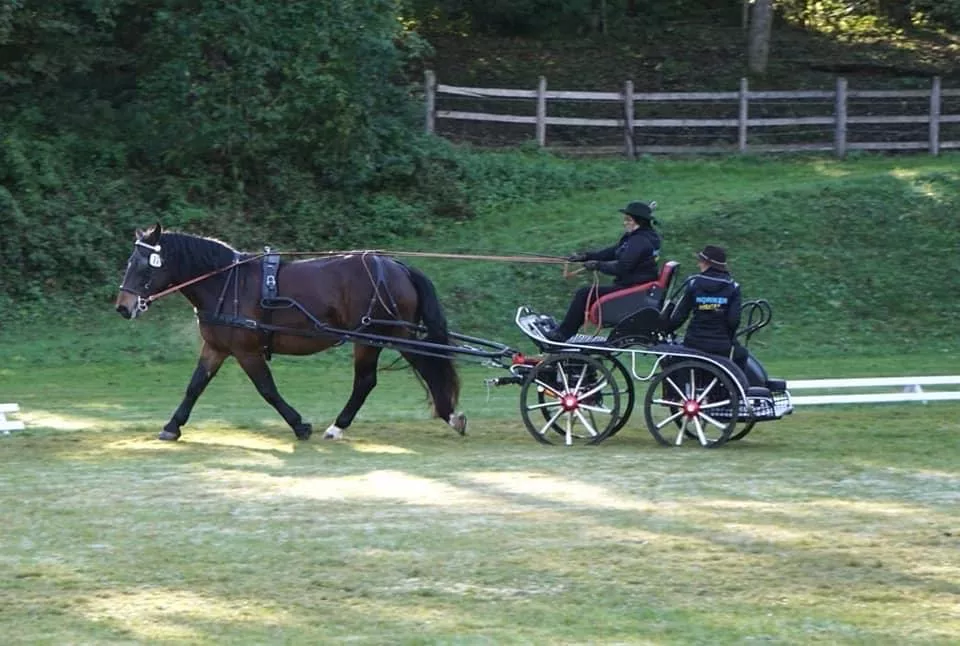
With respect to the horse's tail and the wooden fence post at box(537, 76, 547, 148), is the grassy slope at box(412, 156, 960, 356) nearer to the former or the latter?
the wooden fence post at box(537, 76, 547, 148)

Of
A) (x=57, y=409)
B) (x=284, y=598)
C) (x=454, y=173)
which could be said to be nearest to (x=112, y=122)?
(x=454, y=173)

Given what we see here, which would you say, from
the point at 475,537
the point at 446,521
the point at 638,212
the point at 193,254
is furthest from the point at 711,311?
the point at 193,254

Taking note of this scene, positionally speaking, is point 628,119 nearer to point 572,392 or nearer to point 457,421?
point 457,421

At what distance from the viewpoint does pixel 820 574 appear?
7789 mm

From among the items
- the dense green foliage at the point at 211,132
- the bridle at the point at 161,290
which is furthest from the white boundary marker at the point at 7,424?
the dense green foliage at the point at 211,132

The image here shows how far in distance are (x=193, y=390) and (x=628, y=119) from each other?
1835 cm

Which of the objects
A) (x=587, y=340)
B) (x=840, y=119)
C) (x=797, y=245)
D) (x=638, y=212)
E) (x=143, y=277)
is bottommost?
(x=587, y=340)

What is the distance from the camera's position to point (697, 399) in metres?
12.3

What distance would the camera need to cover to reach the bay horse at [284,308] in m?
13.1

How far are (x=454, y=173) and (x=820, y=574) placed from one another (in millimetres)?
20214

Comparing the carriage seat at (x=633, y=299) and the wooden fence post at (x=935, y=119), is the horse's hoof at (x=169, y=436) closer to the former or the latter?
the carriage seat at (x=633, y=299)

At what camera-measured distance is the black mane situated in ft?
43.2

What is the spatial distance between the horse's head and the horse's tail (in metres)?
2.20

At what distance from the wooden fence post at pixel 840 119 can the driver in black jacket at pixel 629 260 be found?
1835cm
